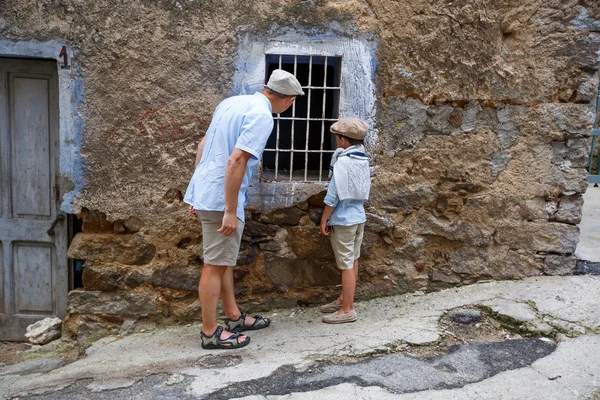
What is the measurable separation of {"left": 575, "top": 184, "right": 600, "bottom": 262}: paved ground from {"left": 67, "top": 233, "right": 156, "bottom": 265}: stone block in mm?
3097

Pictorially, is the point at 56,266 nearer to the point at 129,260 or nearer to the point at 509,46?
the point at 129,260

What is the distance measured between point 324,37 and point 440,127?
3.16 feet

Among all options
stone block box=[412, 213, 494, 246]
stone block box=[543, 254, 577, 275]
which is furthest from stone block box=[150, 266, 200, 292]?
stone block box=[543, 254, 577, 275]

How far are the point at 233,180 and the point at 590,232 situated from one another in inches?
142

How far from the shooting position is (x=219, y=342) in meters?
3.18

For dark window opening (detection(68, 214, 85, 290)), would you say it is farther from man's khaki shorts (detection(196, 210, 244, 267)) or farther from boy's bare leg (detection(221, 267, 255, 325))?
man's khaki shorts (detection(196, 210, 244, 267))

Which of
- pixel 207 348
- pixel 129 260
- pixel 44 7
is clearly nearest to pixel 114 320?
pixel 129 260

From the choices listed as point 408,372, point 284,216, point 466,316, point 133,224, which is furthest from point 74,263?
point 466,316

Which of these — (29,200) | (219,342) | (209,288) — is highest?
(29,200)

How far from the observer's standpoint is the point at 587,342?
10.0ft

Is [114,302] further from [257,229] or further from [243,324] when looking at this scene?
[257,229]

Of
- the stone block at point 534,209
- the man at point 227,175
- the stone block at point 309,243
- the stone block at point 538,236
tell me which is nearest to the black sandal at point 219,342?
the man at point 227,175

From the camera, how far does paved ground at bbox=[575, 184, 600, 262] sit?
413 centimetres

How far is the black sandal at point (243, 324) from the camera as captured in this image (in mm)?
3402
